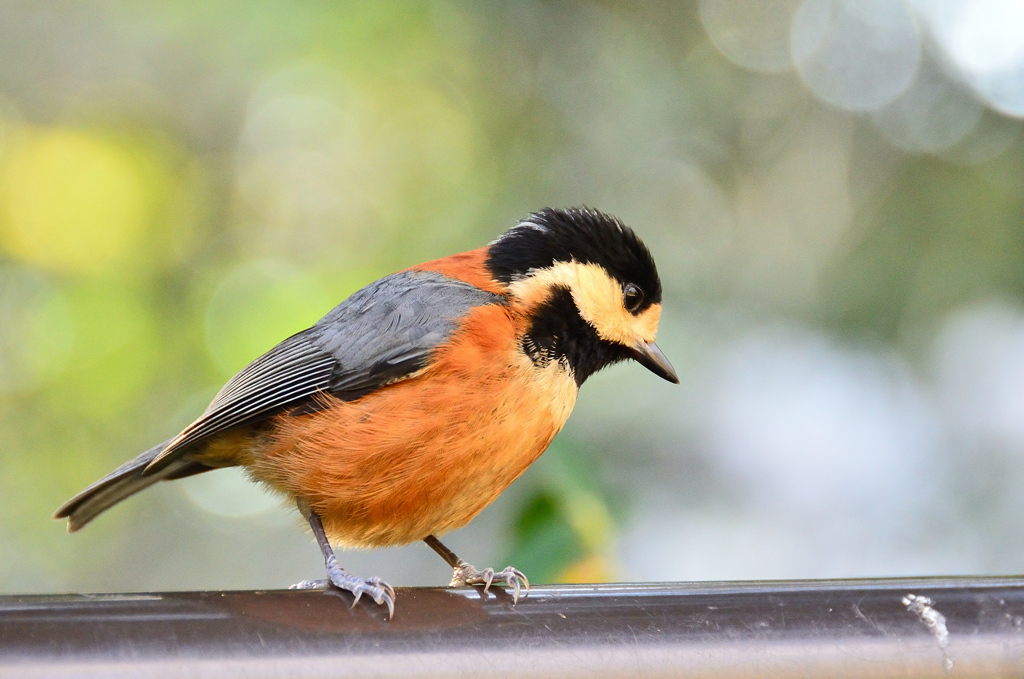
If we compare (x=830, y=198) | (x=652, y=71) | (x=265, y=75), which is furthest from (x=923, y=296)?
(x=265, y=75)

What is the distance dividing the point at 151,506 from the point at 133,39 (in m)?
1.77

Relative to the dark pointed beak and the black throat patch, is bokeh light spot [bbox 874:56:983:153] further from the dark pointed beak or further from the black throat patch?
the black throat patch

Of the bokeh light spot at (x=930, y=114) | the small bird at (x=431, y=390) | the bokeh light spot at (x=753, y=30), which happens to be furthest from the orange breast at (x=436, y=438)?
the bokeh light spot at (x=930, y=114)

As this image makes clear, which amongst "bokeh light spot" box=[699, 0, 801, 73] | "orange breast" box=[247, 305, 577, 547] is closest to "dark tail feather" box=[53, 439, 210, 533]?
"orange breast" box=[247, 305, 577, 547]

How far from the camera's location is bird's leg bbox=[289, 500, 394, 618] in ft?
5.51

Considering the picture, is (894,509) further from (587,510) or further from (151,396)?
(151,396)

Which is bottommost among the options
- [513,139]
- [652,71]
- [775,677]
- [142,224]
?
[775,677]

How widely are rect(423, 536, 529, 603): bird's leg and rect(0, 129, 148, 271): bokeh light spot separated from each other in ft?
5.48

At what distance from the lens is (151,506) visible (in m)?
3.82

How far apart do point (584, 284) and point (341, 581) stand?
2.86ft

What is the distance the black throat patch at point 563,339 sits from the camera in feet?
7.11

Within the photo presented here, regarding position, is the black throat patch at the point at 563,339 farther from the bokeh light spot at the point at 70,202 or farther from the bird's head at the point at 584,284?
the bokeh light spot at the point at 70,202

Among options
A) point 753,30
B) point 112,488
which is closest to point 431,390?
point 112,488

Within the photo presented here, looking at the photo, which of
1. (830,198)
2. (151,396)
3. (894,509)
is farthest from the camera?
(830,198)
